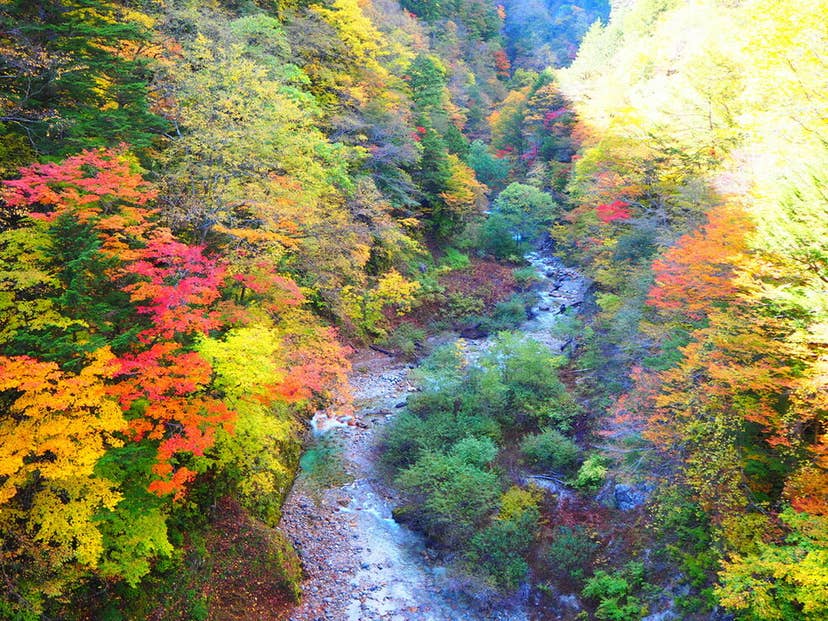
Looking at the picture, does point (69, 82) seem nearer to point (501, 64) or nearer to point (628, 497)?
point (628, 497)

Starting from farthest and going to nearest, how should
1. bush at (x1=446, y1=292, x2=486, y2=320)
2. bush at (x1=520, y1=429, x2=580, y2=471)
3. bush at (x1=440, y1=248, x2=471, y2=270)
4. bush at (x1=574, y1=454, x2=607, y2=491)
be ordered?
bush at (x1=440, y1=248, x2=471, y2=270) < bush at (x1=446, y1=292, x2=486, y2=320) < bush at (x1=520, y1=429, x2=580, y2=471) < bush at (x1=574, y1=454, x2=607, y2=491)

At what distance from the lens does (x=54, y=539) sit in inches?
285

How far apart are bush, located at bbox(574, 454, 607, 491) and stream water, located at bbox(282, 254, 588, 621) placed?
11.9 feet

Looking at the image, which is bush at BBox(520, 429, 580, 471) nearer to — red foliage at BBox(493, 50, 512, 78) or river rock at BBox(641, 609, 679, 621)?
river rock at BBox(641, 609, 679, 621)

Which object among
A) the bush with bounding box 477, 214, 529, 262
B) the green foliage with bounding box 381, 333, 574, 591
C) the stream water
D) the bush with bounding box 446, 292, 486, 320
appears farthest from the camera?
the bush with bounding box 477, 214, 529, 262

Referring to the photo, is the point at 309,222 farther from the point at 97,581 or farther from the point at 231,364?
the point at 97,581

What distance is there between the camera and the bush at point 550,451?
15.0 m

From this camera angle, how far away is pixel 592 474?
546 inches

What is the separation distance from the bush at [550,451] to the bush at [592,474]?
733mm

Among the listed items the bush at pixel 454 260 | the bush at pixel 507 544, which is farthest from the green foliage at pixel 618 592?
the bush at pixel 454 260

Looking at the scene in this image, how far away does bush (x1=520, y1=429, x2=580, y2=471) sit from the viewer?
15.0m

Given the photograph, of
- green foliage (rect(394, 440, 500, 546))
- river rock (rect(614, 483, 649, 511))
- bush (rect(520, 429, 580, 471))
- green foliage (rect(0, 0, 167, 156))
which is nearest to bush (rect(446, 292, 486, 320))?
bush (rect(520, 429, 580, 471))

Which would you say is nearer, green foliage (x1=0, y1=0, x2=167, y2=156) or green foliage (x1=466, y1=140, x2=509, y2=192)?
green foliage (x1=0, y1=0, x2=167, y2=156)

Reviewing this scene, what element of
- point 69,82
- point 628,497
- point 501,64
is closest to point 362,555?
point 628,497
